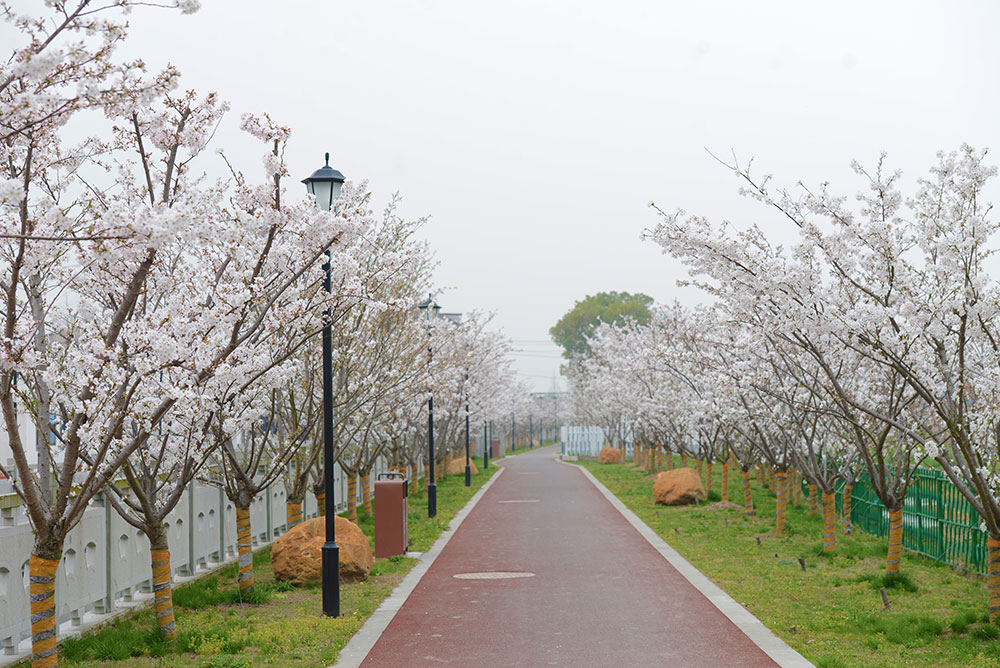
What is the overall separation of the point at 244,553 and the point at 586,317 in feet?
299

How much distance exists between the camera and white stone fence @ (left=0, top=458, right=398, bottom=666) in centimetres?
927

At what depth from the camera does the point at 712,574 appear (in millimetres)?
15094

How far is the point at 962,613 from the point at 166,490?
9377 mm

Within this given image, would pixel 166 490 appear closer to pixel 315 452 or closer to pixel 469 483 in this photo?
pixel 315 452

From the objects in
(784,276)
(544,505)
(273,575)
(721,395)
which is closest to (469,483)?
(544,505)

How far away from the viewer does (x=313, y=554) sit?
47.0 ft

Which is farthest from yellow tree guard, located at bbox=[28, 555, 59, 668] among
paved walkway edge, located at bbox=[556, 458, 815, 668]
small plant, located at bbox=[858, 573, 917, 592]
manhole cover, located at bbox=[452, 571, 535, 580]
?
small plant, located at bbox=[858, 573, 917, 592]

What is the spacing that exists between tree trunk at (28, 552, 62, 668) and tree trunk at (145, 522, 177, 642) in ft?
10.00

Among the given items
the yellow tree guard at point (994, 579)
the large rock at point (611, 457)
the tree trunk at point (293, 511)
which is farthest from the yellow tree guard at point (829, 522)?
the large rock at point (611, 457)

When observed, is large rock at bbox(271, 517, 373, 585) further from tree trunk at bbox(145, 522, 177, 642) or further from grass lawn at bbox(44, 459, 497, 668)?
tree trunk at bbox(145, 522, 177, 642)

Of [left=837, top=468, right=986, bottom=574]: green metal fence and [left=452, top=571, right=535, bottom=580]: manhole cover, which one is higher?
[left=837, top=468, right=986, bottom=574]: green metal fence

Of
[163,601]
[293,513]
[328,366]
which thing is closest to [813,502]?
[293,513]

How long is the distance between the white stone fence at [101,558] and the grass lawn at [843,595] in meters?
7.45

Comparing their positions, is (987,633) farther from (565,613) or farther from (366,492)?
(366,492)
